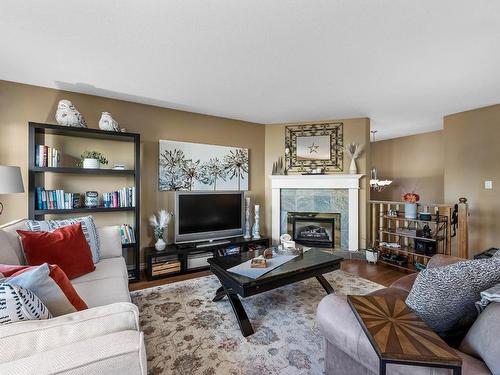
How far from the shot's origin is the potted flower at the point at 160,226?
3248 millimetres

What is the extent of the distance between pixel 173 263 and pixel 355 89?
3.19m

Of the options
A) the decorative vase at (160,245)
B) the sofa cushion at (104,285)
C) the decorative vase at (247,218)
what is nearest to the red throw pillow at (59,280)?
the sofa cushion at (104,285)

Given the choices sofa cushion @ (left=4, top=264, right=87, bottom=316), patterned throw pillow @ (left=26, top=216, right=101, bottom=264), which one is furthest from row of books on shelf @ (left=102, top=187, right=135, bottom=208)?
sofa cushion @ (left=4, top=264, right=87, bottom=316)

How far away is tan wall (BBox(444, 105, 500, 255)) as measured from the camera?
3457 mm

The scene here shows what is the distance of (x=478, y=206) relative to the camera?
362 centimetres

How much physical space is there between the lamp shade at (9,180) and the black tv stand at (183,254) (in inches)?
58.4

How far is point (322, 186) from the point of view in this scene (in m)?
4.19

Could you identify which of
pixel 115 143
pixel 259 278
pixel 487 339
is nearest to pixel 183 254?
pixel 259 278

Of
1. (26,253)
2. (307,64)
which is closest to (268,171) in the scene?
(307,64)

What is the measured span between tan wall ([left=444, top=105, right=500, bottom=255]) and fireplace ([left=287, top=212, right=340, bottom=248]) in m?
1.91

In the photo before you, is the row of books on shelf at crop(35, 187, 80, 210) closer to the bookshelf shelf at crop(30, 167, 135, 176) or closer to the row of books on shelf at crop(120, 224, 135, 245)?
the bookshelf shelf at crop(30, 167, 135, 176)

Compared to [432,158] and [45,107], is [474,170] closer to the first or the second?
[432,158]

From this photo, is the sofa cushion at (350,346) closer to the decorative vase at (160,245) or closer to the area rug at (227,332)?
the area rug at (227,332)

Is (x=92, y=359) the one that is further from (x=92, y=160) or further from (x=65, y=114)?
(x=65, y=114)
